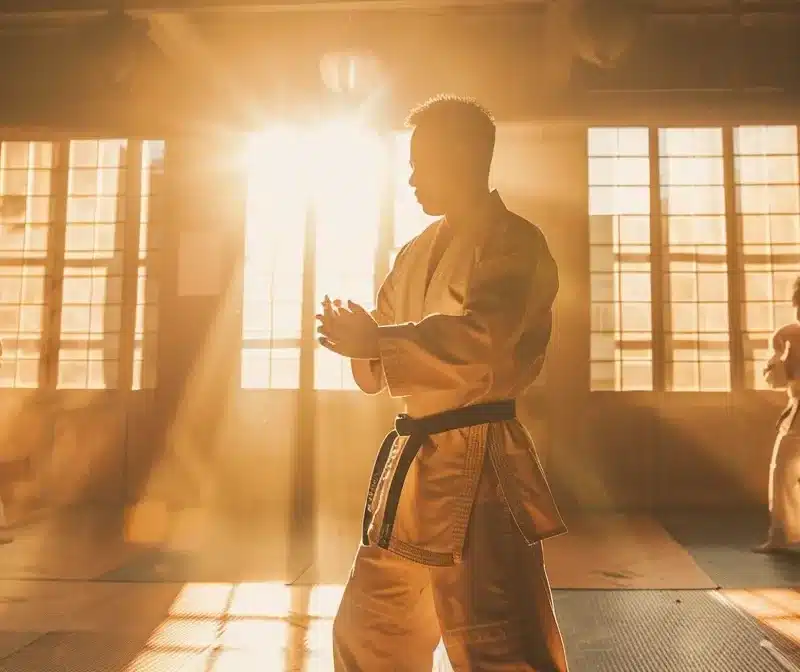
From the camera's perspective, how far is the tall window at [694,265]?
6141 mm

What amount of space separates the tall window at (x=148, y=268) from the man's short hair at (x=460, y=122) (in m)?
5.53

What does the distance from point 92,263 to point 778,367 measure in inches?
234

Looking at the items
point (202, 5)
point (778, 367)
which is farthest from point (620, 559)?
point (202, 5)

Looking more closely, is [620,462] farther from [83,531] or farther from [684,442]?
[83,531]

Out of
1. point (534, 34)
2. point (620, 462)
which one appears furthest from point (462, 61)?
point (620, 462)

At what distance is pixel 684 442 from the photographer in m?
5.91

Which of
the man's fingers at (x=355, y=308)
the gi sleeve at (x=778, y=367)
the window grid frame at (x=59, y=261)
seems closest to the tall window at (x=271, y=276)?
the window grid frame at (x=59, y=261)

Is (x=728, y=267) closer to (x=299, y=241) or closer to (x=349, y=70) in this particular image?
(x=299, y=241)

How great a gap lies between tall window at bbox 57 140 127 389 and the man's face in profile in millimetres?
5759

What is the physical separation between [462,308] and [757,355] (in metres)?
5.80

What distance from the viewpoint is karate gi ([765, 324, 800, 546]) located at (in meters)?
4.06

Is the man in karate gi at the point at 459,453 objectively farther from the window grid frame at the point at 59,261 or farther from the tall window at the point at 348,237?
the window grid frame at the point at 59,261

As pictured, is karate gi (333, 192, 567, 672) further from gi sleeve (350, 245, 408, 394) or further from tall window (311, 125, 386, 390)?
tall window (311, 125, 386, 390)

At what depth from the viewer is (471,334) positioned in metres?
1.16
